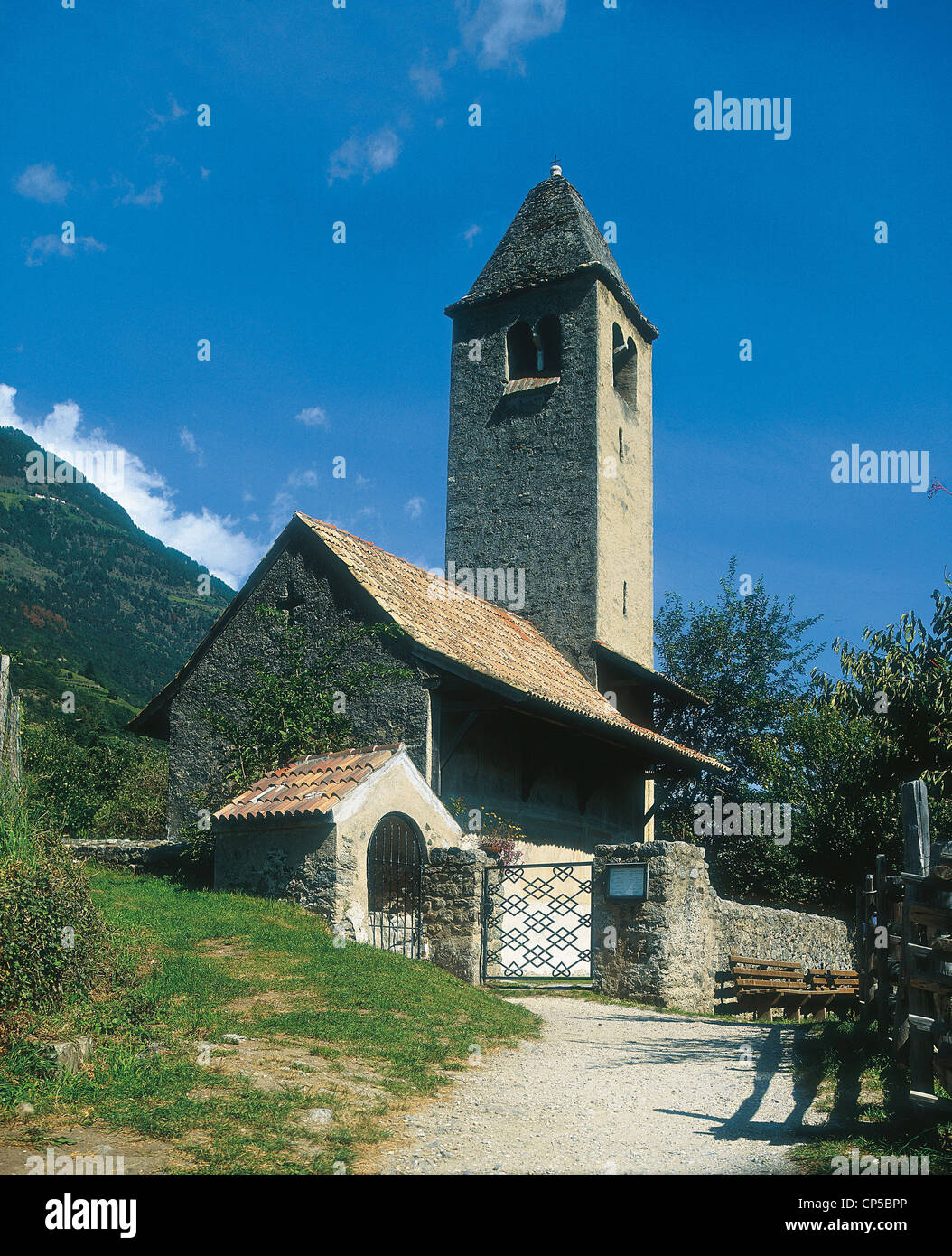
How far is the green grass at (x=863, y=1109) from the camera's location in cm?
521

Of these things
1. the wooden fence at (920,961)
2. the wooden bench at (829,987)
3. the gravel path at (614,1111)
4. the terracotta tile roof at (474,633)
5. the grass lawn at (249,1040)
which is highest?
the terracotta tile roof at (474,633)

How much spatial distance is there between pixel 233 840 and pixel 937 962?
811 cm

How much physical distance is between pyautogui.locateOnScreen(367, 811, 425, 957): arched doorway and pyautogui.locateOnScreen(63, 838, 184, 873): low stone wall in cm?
357

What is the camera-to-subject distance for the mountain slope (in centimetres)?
4825

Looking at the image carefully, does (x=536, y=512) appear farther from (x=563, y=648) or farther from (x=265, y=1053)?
(x=265, y=1053)

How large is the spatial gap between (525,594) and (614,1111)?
15574mm

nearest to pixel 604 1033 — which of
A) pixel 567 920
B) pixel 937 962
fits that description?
pixel 937 962

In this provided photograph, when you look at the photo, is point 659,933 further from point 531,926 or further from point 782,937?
point 782,937

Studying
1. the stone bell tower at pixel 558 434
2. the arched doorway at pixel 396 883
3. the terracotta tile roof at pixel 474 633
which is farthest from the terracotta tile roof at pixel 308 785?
the stone bell tower at pixel 558 434

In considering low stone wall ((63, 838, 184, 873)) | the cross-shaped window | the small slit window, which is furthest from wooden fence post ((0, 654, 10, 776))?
the small slit window

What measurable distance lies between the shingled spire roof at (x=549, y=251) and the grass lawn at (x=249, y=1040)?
1615 cm

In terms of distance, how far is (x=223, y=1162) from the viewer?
4.87m

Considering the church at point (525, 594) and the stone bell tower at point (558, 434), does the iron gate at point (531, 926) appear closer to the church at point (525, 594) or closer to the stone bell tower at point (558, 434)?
the church at point (525, 594)

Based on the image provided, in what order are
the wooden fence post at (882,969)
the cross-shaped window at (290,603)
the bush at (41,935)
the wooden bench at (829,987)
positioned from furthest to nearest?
the cross-shaped window at (290,603), the wooden bench at (829,987), the wooden fence post at (882,969), the bush at (41,935)
